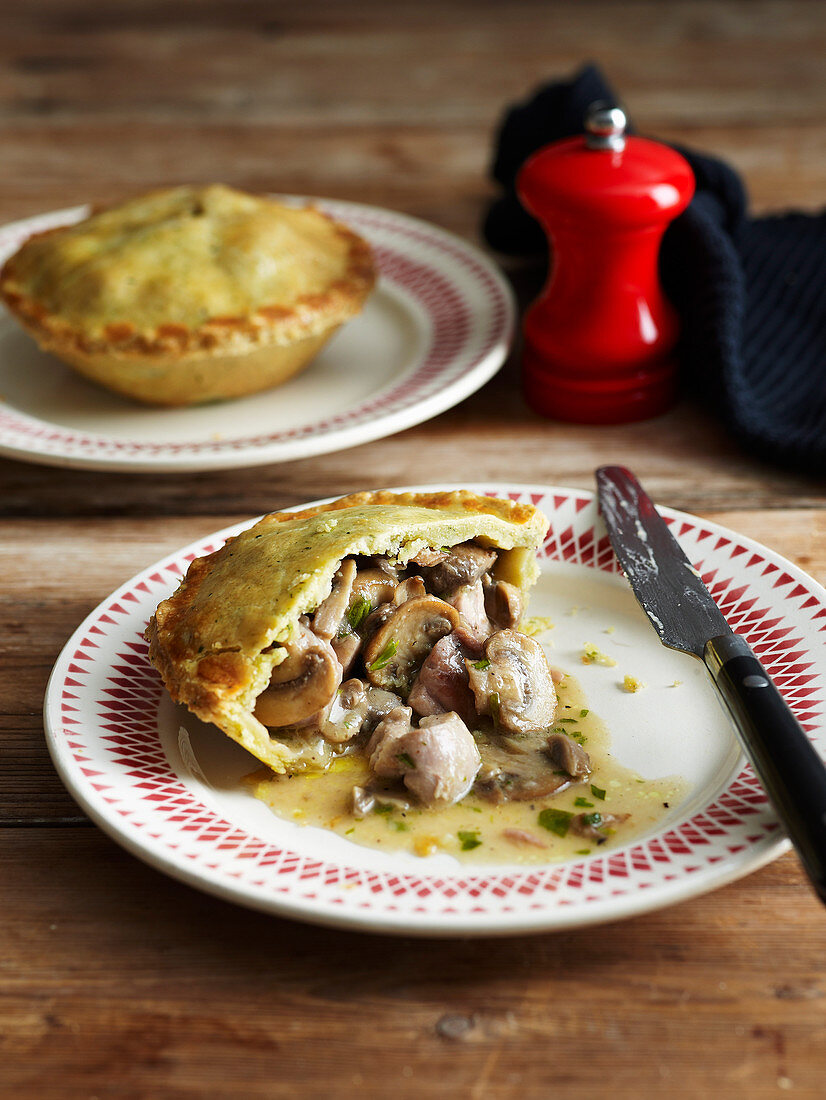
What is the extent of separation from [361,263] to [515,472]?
812 millimetres

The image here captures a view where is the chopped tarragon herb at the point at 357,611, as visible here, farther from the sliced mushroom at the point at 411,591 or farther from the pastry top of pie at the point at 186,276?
the pastry top of pie at the point at 186,276

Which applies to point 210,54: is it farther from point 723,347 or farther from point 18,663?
point 18,663

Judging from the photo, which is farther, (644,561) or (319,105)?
(319,105)

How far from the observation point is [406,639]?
6.94ft

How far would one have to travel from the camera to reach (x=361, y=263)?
337 cm

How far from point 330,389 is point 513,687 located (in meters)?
1.49

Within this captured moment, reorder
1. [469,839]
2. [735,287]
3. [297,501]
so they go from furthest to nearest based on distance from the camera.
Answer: [735,287] → [297,501] → [469,839]

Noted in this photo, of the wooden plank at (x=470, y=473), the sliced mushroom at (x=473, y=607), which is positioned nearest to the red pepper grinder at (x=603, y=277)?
the wooden plank at (x=470, y=473)

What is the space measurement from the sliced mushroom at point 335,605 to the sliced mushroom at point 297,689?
85 mm

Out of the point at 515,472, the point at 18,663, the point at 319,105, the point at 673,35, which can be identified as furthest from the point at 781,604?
the point at 673,35

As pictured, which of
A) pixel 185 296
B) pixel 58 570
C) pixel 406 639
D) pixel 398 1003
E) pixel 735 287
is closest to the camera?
pixel 398 1003

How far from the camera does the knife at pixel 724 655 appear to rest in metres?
1.49

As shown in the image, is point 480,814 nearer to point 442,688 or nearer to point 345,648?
point 442,688

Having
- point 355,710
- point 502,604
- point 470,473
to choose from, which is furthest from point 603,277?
point 355,710
